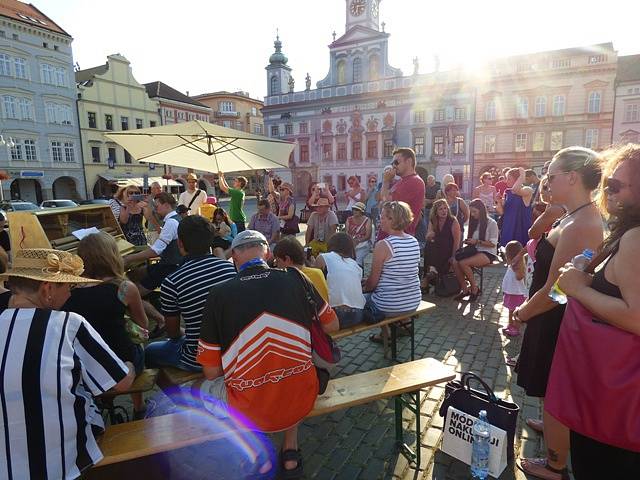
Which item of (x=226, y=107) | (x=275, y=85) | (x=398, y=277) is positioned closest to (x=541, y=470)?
(x=398, y=277)

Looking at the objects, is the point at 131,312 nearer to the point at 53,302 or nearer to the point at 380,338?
the point at 53,302

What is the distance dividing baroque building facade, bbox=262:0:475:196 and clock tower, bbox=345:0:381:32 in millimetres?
89

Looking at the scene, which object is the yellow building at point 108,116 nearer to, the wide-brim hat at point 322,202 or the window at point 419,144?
the window at point 419,144

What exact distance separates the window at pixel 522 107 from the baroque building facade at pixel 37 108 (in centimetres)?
3997

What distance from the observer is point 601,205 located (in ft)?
6.72

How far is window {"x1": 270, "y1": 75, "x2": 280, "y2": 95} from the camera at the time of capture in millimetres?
47094

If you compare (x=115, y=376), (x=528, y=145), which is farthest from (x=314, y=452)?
→ (x=528, y=145)

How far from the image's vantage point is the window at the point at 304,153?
44.6 m

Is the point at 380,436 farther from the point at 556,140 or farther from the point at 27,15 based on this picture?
the point at 27,15

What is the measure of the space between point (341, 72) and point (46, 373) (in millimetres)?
44686

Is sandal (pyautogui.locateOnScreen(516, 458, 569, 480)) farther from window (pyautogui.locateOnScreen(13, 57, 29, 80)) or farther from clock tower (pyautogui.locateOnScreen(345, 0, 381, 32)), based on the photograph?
clock tower (pyautogui.locateOnScreen(345, 0, 381, 32))

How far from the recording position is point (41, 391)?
1.77 meters

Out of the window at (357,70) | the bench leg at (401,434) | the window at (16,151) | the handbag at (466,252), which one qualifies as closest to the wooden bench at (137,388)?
the bench leg at (401,434)

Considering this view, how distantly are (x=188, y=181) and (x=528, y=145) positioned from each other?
3544 cm
